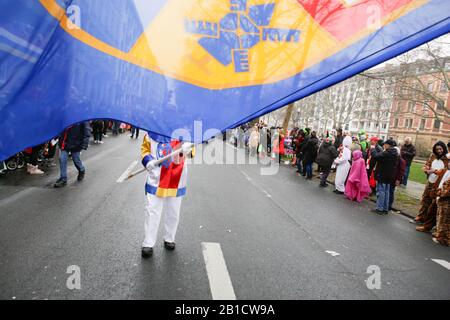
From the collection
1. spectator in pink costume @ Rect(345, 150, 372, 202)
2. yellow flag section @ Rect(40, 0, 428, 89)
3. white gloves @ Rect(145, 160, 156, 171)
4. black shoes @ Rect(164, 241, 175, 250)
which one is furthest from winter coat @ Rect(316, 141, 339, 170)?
yellow flag section @ Rect(40, 0, 428, 89)

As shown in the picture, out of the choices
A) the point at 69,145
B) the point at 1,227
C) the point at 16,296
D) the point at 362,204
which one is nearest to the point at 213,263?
the point at 16,296

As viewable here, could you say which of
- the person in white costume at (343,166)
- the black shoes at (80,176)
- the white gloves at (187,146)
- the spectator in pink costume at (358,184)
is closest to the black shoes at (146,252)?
the white gloves at (187,146)

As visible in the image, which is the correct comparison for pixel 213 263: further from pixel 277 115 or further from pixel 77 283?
pixel 277 115

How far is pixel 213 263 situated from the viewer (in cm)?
393

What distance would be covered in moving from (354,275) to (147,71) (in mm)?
3553

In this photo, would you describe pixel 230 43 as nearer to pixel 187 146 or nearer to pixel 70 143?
pixel 187 146

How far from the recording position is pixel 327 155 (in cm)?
1106

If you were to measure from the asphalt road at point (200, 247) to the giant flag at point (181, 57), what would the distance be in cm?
187

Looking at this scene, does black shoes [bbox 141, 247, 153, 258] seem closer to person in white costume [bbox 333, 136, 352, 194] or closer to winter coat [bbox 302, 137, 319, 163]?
person in white costume [bbox 333, 136, 352, 194]

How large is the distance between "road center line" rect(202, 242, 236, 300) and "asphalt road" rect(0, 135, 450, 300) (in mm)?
62

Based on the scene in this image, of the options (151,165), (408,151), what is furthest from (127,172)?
(408,151)

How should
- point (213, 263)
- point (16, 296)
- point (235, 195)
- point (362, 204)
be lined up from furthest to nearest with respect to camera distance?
1. point (362, 204)
2. point (235, 195)
3. point (213, 263)
4. point (16, 296)

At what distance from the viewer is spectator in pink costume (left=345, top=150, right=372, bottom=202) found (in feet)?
30.2

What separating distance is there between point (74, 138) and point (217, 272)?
18.4ft
